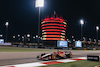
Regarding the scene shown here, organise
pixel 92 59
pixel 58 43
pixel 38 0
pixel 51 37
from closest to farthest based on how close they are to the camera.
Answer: pixel 92 59, pixel 38 0, pixel 58 43, pixel 51 37

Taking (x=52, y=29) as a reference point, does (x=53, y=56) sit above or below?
below

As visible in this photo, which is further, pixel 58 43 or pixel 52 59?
pixel 58 43

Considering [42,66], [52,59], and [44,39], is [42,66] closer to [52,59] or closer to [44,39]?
[52,59]

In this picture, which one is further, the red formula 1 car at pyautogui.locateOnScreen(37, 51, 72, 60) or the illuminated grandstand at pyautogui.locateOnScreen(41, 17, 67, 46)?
the illuminated grandstand at pyautogui.locateOnScreen(41, 17, 67, 46)

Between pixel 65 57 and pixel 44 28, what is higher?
pixel 44 28

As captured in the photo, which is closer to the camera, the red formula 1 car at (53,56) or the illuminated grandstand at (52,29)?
the red formula 1 car at (53,56)

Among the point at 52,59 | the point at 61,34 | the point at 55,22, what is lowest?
the point at 52,59

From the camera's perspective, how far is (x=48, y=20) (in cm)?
12825

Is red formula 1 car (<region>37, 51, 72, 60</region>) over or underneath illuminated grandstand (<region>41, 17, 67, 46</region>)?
underneath

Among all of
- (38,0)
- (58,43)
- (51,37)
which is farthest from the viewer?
(51,37)

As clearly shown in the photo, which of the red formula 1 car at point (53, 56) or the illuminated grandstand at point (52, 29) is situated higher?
the illuminated grandstand at point (52, 29)

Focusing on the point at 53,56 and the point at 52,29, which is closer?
the point at 53,56

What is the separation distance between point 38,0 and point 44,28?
Result: 313ft

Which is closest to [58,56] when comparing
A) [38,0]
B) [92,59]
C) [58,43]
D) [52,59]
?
[52,59]
